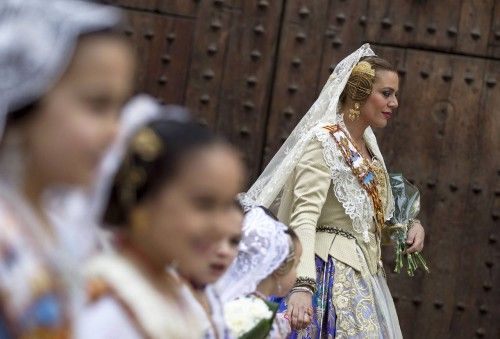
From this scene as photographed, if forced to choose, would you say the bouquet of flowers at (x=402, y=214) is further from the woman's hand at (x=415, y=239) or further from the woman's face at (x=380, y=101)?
the woman's face at (x=380, y=101)

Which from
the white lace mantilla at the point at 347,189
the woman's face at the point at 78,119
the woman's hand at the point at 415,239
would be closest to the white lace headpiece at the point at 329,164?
the white lace mantilla at the point at 347,189

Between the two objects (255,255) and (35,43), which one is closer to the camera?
(35,43)

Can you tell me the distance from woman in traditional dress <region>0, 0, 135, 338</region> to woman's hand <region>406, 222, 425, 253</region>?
3.18 meters

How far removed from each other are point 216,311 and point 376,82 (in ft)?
8.37

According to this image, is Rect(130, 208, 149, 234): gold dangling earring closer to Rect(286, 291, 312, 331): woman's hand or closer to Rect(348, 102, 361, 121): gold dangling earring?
Rect(286, 291, 312, 331): woman's hand

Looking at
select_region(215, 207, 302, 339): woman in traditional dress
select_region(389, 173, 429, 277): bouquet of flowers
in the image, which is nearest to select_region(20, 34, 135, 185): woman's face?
select_region(215, 207, 302, 339): woman in traditional dress

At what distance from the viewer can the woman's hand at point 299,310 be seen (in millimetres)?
4391

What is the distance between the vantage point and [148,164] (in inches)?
81.7

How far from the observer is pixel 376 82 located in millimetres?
5094

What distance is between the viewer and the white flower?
3146 millimetres

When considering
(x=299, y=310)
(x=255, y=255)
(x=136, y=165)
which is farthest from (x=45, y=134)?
(x=299, y=310)

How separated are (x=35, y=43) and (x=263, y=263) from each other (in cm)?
173

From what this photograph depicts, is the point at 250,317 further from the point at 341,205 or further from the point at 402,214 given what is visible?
the point at 402,214

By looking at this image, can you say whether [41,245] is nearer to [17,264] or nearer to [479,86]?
[17,264]
